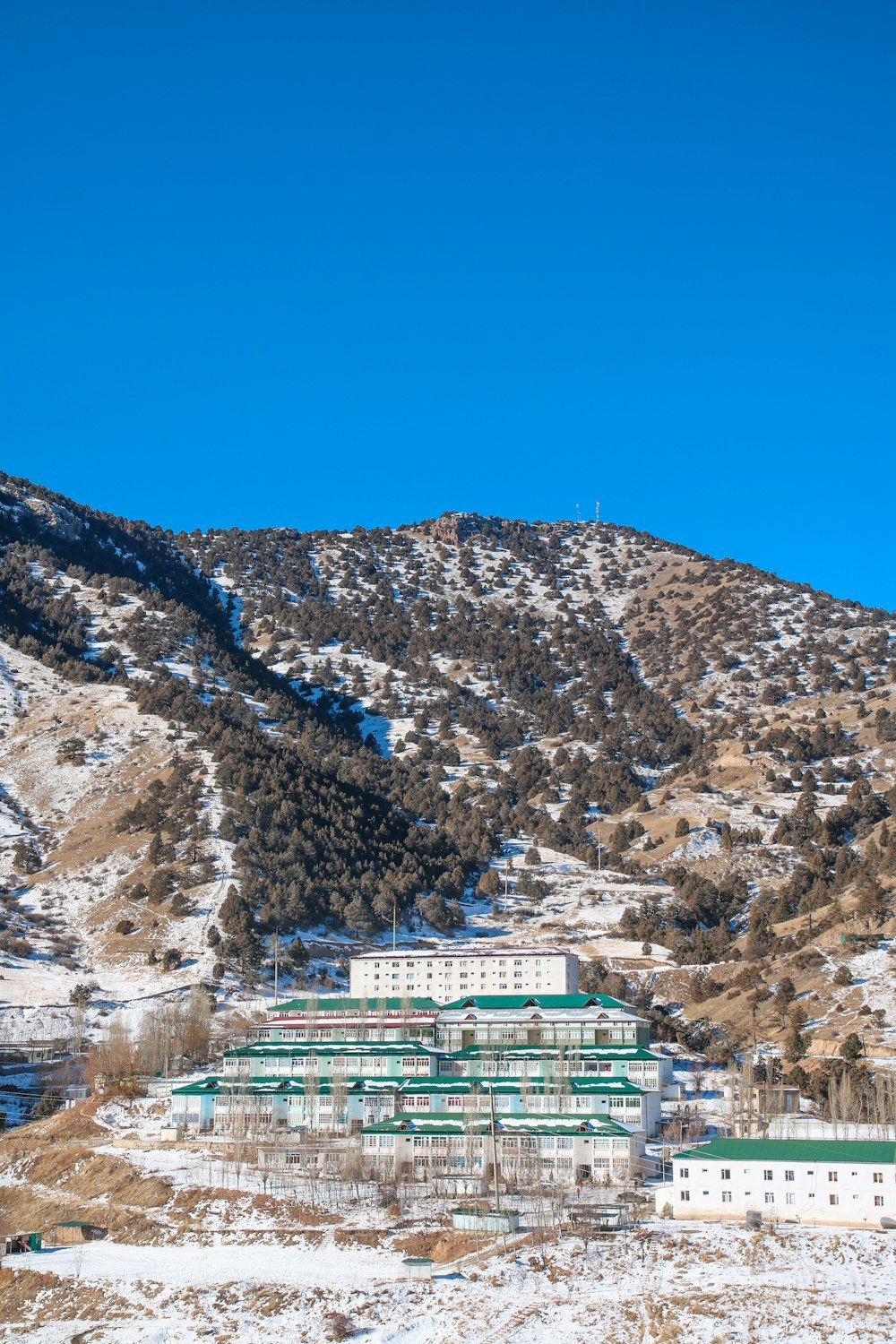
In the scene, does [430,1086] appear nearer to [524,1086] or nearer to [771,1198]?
[524,1086]

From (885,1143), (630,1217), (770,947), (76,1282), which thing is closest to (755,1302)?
(630,1217)

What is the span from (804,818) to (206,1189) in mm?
100404

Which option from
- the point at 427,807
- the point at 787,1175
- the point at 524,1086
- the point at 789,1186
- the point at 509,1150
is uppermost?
the point at 427,807

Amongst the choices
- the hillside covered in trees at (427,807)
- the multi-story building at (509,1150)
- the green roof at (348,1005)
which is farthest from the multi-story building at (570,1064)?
the hillside covered in trees at (427,807)

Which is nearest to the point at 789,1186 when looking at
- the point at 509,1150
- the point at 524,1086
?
the point at 509,1150

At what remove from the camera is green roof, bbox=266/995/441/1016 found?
93.2m

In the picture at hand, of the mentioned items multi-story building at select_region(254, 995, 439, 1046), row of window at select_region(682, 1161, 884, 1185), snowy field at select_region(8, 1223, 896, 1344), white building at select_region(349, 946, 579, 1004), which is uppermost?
white building at select_region(349, 946, 579, 1004)

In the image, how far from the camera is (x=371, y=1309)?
46281mm

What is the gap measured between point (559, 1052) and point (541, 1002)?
35.3 feet

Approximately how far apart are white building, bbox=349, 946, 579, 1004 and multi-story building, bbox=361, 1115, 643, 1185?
128 ft

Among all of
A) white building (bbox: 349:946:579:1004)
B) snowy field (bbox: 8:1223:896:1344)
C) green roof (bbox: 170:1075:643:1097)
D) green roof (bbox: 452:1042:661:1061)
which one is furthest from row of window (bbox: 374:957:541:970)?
snowy field (bbox: 8:1223:896:1344)

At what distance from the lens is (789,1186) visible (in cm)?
5600

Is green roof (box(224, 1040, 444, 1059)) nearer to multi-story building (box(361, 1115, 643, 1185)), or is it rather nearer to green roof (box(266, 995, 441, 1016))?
green roof (box(266, 995, 441, 1016))

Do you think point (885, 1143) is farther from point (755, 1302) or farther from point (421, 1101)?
point (421, 1101)
